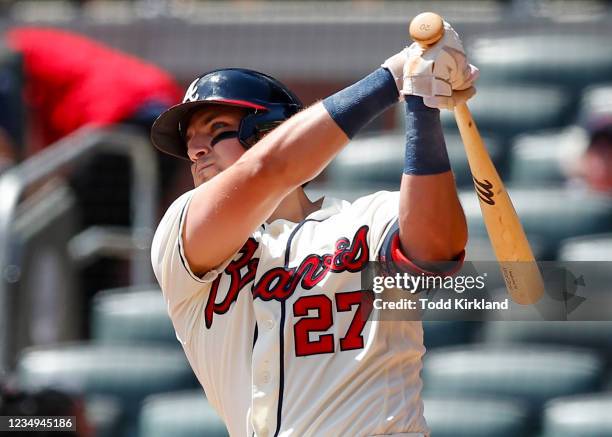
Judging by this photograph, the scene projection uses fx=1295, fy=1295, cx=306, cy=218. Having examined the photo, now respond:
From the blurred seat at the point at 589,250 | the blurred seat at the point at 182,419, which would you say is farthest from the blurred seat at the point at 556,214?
the blurred seat at the point at 182,419

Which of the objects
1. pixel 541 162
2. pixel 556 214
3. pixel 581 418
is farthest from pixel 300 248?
pixel 541 162

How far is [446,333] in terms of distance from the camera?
4.07 meters

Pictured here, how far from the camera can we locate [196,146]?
2209 millimetres

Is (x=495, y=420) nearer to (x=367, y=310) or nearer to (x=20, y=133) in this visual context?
(x=367, y=310)

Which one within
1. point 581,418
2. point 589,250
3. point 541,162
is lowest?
point 581,418

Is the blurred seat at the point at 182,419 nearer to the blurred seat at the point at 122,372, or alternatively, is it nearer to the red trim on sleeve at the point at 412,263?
the blurred seat at the point at 122,372

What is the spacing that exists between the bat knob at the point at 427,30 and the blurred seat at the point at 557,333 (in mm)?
2160

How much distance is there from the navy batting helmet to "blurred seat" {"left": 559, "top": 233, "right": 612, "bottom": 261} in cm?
→ 171

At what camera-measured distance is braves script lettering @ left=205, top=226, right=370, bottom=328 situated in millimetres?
2064

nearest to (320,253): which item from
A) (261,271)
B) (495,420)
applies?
(261,271)

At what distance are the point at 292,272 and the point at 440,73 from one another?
450 millimetres

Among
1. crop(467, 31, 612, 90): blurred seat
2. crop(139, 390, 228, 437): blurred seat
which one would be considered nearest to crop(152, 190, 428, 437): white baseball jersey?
crop(139, 390, 228, 437): blurred seat

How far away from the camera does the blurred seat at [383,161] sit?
446cm
